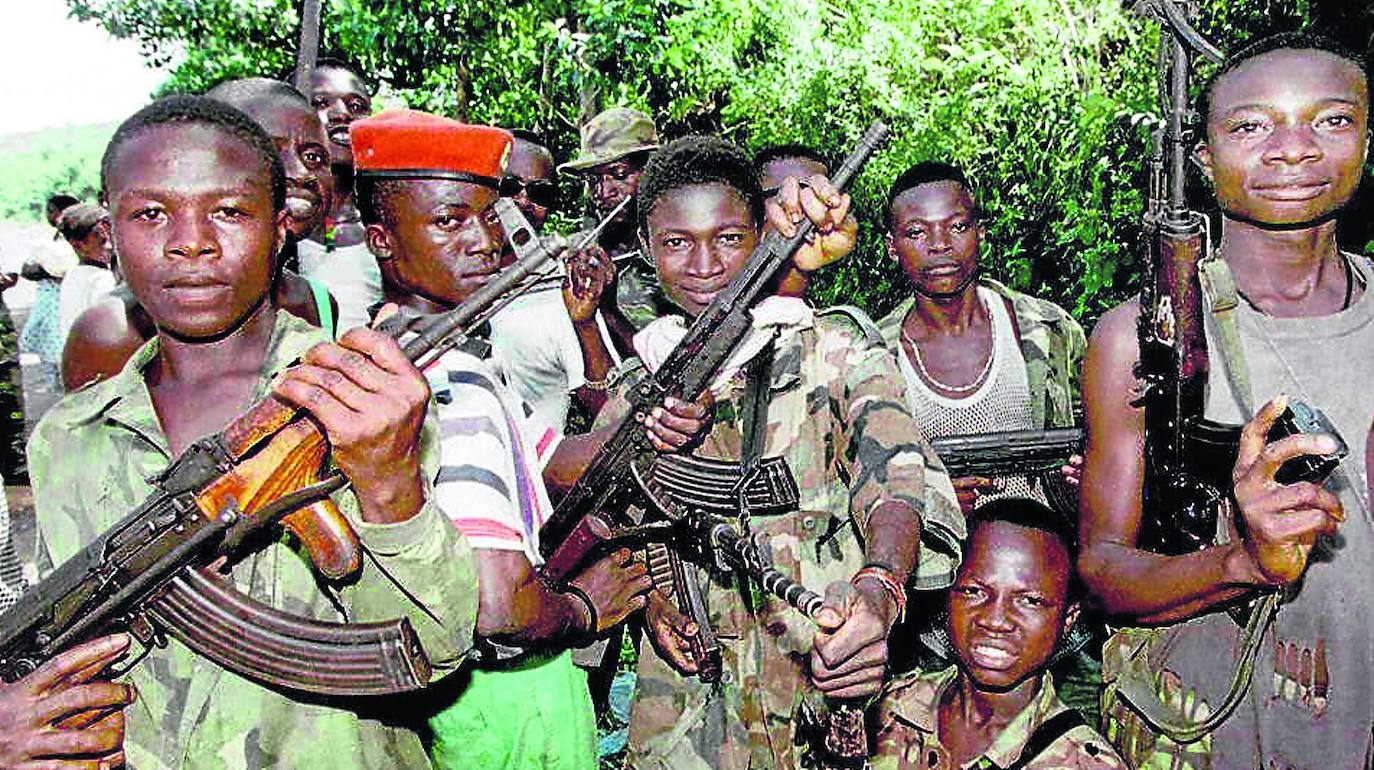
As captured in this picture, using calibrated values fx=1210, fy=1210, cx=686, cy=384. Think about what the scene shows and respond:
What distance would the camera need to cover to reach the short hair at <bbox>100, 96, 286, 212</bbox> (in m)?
2.19

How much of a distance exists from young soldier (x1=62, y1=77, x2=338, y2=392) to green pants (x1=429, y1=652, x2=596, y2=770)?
3.96ft

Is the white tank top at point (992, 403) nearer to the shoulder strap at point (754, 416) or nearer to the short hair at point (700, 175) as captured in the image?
the short hair at point (700, 175)

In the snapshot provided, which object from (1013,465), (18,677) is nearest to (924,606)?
(1013,465)

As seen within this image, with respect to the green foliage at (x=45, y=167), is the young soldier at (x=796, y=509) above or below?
below

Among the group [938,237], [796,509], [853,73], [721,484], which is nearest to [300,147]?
[721,484]

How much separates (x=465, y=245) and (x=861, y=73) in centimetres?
1263

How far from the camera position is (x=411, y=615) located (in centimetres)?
215

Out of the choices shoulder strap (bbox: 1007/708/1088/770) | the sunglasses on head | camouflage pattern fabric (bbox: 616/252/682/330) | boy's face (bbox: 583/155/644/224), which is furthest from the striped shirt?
boy's face (bbox: 583/155/644/224)

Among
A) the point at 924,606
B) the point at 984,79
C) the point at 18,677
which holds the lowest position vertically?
the point at 924,606

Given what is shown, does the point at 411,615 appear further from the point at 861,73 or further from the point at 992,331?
the point at 861,73

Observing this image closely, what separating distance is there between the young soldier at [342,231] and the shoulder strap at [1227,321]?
280 cm

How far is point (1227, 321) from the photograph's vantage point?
8.23 ft

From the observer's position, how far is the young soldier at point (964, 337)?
4.34 metres

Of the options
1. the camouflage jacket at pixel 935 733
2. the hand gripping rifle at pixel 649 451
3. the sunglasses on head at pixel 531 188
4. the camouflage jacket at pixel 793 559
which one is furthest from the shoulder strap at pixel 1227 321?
the sunglasses on head at pixel 531 188
